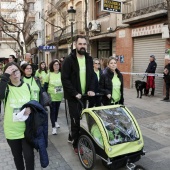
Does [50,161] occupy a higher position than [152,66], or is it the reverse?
[152,66]

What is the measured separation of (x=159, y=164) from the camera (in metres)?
3.96

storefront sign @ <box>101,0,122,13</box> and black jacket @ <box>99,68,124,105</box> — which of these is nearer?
black jacket @ <box>99,68,124,105</box>

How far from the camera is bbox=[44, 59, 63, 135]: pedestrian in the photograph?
18.3 feet

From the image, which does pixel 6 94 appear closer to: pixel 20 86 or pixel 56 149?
pixel 20 86

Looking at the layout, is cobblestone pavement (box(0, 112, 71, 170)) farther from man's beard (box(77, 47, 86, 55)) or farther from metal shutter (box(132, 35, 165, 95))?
metal shutter (box(132, 35, 165, 95))

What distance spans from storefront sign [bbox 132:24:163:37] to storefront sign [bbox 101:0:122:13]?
55.5 inches

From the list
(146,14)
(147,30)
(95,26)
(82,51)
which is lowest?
(82,51)

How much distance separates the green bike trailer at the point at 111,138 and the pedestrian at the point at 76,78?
34 cm

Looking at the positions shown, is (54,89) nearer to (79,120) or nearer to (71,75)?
(71,75)

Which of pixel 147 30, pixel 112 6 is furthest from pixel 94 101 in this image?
pixel 112 6

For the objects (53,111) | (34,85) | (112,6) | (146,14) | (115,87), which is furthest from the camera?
(112,6)

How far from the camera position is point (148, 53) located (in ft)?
40.2

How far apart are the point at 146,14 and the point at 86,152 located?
9.15m

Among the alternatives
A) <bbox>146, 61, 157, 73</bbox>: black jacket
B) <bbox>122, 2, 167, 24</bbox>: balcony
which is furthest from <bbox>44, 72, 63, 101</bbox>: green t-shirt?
<bbox>122, 2, 167, 24</bbox>: balcony
